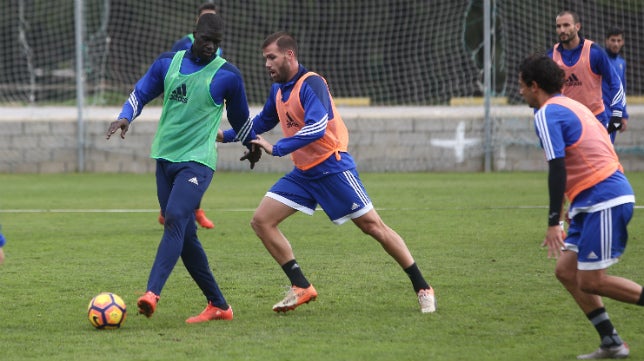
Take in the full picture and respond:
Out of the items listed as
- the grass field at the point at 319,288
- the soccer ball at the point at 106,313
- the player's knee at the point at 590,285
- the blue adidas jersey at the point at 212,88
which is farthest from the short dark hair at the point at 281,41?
the player's knee at the point at 590,285

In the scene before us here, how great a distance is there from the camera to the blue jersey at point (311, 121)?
7066 millimetres

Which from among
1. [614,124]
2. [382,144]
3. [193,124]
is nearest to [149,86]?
[193,124]

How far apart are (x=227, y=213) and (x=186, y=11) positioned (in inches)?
467

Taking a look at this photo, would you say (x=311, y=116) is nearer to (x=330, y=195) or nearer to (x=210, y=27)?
(x=330, y=195)

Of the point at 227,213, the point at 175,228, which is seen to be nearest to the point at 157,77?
the point at 175,228

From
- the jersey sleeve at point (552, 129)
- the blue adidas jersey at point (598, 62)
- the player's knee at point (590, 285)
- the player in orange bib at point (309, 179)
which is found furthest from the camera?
the blue adidas jersey at point (598, 62)

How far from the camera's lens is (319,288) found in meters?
8.25

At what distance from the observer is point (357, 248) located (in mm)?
10523

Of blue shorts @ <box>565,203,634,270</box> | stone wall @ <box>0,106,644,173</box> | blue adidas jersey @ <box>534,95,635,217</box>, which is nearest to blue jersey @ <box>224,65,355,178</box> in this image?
blue adidas jersey @ <box>534,95,635,217</box>

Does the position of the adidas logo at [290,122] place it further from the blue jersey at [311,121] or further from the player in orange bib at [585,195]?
the player in orange bib at [585,195]

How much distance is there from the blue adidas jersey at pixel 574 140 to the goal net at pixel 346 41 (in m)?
14.4

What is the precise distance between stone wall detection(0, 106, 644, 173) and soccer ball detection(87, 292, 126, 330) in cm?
1293

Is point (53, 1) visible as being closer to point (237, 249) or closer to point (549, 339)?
point (237, 249)

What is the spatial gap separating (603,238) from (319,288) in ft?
10.1
